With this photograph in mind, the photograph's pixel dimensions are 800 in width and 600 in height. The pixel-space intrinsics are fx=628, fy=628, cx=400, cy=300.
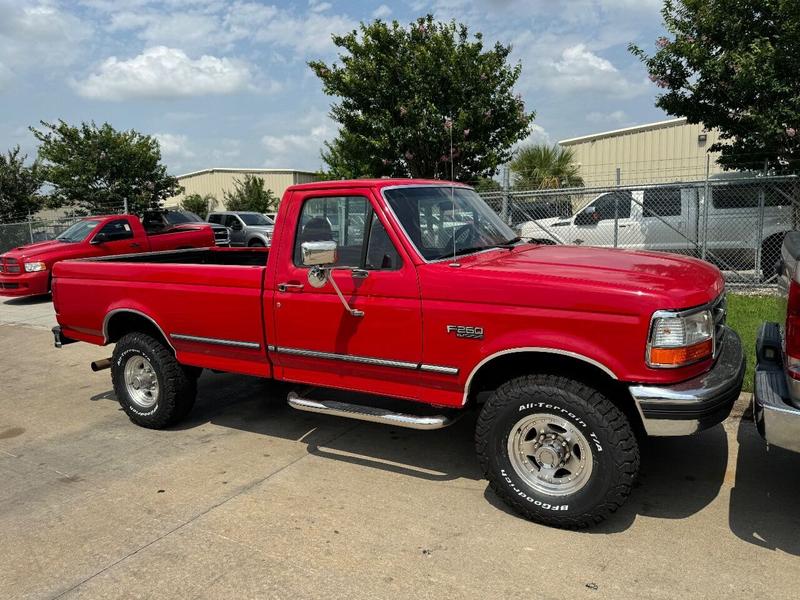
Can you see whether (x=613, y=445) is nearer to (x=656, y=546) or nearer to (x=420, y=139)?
(x=656, y=546)

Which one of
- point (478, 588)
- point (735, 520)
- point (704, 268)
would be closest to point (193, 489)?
point (478, 588)

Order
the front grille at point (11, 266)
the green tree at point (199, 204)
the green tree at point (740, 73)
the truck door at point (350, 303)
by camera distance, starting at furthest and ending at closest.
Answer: the green tree at point (199, 204) → the front grille at point (11, 266) → the green tree at point (740, 73) → the truck door at point (350, 303)

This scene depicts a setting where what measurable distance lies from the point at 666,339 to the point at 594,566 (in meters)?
1.21

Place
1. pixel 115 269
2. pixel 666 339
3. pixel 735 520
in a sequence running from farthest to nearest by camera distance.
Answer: pixel 115 269 < pixel 735 520 < pixel 666 339

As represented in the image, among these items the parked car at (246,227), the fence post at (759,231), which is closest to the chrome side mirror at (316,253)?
the fence post at (759,231)

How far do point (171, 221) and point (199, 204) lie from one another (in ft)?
83.6

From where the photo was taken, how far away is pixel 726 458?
4414mm

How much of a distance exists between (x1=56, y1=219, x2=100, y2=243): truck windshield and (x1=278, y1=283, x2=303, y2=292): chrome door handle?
1046 centimetres

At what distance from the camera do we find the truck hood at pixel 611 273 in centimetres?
330

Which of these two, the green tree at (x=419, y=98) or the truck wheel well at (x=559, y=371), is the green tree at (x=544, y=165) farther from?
the truck wheel well at (x=559, y=371)

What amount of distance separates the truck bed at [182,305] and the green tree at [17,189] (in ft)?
85.0

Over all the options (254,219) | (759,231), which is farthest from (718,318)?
(254,219)

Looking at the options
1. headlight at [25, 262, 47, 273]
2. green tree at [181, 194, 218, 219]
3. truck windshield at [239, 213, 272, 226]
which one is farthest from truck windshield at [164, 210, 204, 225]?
green tree at [181, 194, 218, 219]

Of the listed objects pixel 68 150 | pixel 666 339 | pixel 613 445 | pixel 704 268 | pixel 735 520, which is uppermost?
pixel 68 150
